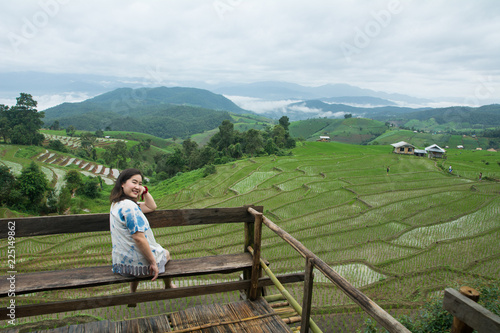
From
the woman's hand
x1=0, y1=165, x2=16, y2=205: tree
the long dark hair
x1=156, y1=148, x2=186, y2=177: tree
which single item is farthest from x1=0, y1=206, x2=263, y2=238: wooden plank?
x1=156, y1=148, x2=186, y2=177: tree

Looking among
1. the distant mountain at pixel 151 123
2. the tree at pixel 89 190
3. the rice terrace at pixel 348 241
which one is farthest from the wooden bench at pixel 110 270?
the distant mountain at pixel 151 123

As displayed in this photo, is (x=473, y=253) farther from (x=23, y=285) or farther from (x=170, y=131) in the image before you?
(x=170, y=131)

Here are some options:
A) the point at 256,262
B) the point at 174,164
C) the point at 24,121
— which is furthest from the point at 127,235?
the point at 24,121

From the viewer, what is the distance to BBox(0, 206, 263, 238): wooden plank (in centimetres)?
287

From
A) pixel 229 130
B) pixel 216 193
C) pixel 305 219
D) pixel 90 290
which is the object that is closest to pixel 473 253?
pixel 305 219

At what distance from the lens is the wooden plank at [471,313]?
1365 millimetres

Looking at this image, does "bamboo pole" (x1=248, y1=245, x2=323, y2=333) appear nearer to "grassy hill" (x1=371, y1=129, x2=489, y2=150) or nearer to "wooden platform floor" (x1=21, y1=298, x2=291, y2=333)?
"wooden platform floor" (x1=21, y1=298, x2=291, y2=333)

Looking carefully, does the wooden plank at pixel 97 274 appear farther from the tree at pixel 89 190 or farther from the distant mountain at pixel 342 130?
the distant mountain at pixel 342 130

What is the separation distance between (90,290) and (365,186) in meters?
16.5

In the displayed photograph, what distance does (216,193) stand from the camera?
19.3m

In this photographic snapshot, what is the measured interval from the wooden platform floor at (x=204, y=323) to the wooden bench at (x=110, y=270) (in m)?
0.19

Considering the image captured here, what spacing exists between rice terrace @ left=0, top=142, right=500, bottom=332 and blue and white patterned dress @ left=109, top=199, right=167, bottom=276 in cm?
293

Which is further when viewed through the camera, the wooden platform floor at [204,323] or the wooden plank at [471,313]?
the wooden platform floor at [204,323]

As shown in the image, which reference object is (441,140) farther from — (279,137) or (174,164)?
(174,164)
